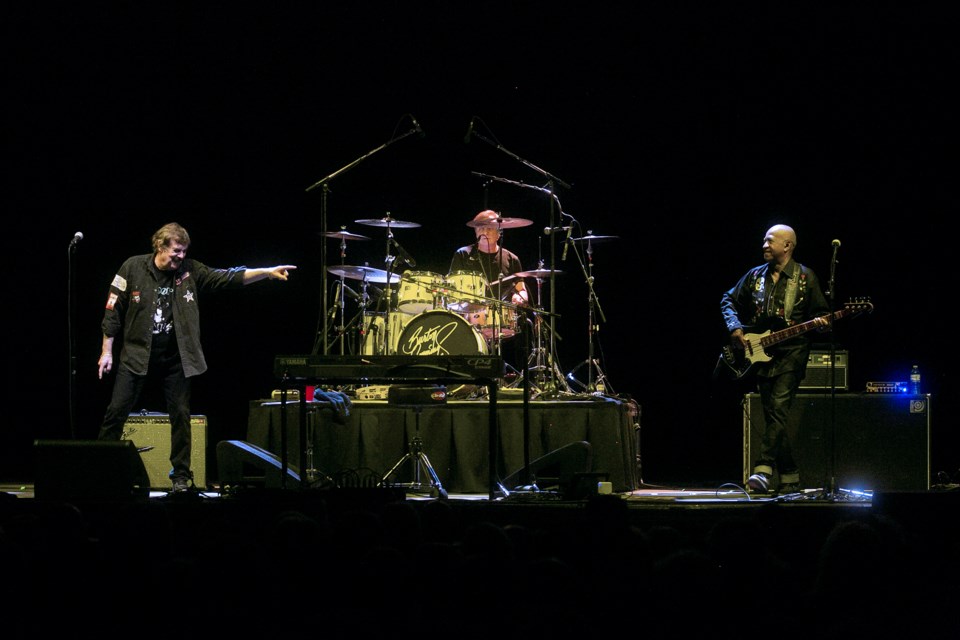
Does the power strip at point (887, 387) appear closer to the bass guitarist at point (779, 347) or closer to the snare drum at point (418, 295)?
the bass guitarist at point (779, 347)

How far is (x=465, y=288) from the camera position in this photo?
9.59m

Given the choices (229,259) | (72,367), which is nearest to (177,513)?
(72,367)

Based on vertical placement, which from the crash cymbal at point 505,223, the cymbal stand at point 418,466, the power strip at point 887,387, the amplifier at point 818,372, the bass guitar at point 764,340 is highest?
the crash cymbal at point 505,223

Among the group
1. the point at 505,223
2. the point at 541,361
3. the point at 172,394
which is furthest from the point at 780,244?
the point at 172,394

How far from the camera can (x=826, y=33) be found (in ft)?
29.1

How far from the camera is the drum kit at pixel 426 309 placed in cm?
888

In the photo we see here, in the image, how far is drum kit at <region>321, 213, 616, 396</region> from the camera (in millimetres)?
8883

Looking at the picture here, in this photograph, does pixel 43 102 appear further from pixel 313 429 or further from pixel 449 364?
pixel 449 364

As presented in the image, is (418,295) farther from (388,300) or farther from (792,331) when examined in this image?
(792,331)

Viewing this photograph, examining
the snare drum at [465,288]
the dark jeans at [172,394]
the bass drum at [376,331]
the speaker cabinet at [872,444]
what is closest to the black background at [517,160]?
the snare drum at [465,288]

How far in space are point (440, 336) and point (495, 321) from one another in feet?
2.29

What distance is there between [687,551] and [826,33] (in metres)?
7.40

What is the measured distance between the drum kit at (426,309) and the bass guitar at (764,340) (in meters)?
1.95

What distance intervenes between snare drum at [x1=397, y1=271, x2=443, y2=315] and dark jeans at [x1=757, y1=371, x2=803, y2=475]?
11.1 ft
